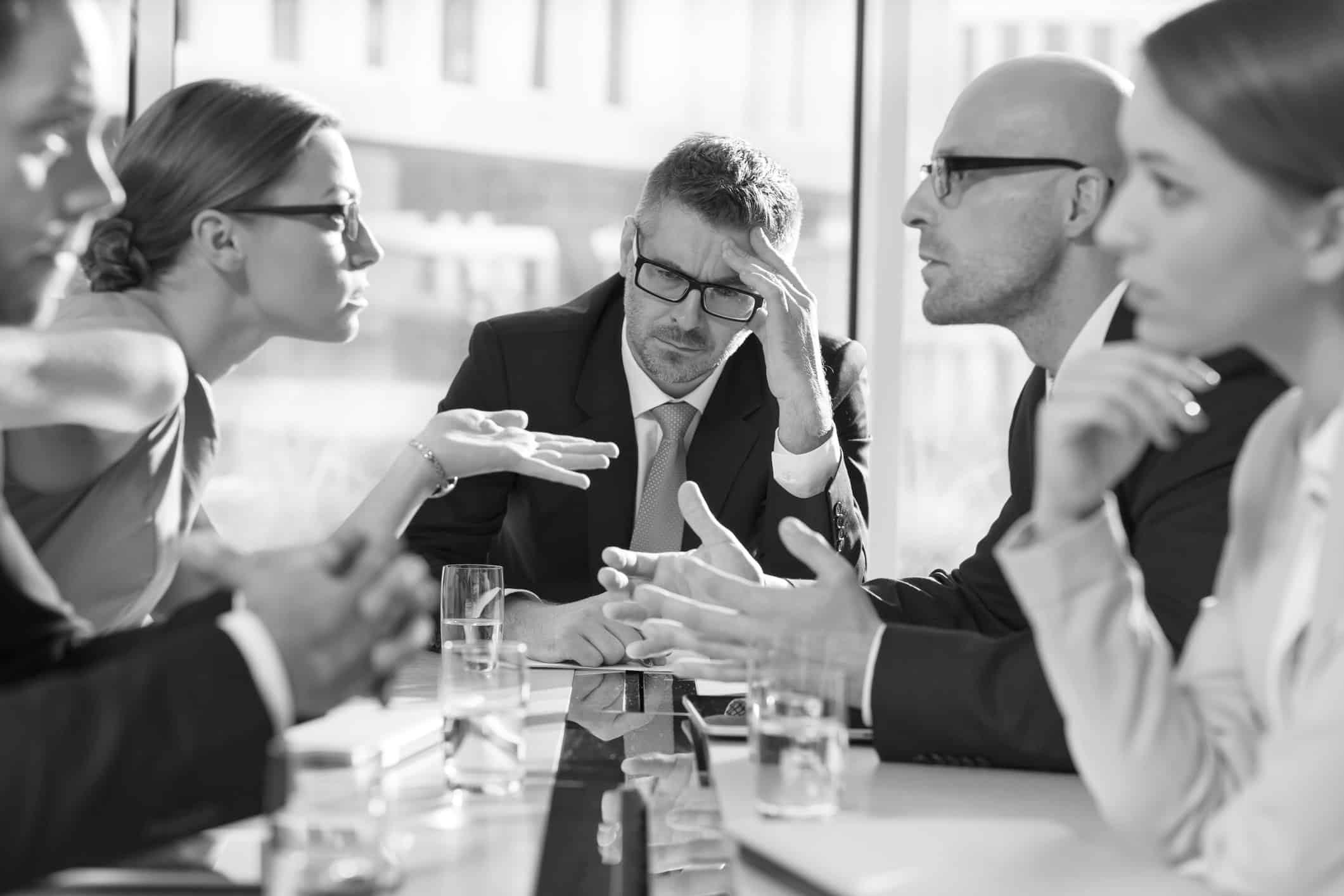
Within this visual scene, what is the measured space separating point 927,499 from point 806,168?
125 cm

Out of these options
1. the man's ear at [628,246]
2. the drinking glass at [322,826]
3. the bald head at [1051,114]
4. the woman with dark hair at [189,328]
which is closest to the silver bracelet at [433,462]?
the woman with dark hair at [189,328]

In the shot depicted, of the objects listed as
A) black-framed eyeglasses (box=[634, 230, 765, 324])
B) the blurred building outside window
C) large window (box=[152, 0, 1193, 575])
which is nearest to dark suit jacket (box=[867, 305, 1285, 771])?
black-framed eyeglasses (box=[634, 230, 765, 324])

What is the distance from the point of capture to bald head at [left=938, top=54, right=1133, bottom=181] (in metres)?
2.29

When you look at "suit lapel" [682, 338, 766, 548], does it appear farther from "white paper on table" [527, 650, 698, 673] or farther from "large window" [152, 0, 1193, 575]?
"large window" [152, 0, 1193, 575]

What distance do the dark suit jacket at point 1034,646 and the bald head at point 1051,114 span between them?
405 millimetres

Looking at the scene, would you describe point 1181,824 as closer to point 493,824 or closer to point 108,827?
point 493,824

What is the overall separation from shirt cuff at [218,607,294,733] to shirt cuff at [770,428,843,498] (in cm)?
177

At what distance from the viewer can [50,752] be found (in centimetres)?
99

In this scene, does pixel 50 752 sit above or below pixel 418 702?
above

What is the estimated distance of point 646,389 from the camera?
298 centimetres

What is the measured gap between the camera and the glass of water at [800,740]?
4.14 ft

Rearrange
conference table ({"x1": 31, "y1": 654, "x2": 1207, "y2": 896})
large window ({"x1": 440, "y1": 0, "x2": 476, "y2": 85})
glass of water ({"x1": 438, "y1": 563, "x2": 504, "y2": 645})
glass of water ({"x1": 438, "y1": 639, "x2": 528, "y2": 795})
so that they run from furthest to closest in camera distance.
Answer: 1. large window ({"x1": 440, "y1": 0, "x2": 476, "y2": 85})
2. glass of water ({"x1": 438, "y1": 563, "x2": 504, "y2": 645})
3. glass of water ({"x1": 438, "y1": 639, "x2": 528, "y2": 795})
4. conference table ({"x1": 31, "y1": 654, "x2": 1207, "y2": 896})

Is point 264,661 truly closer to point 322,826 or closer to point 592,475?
point 322,826

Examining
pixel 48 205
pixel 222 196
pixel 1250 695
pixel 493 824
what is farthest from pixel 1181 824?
pixel 222 196
